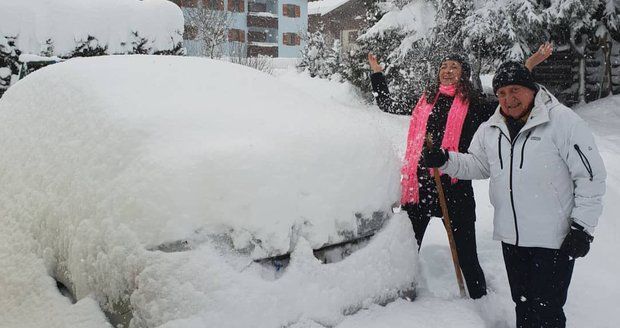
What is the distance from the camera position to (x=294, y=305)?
1.99 metres

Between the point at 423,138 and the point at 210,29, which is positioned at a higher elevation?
the point at 210,29

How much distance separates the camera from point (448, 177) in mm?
2965

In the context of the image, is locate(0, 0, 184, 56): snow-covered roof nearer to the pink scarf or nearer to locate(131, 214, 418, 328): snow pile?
the pink scarf

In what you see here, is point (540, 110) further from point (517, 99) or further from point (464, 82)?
point (464, 82)

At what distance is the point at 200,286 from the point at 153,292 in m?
0.18

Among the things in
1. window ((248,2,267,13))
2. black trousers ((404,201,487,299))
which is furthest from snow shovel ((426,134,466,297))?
window ((248,2,267,13))

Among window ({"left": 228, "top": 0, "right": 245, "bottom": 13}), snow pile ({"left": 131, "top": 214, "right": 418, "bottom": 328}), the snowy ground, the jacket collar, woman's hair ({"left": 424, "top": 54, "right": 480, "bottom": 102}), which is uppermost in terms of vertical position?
window ({"left": 228, "top": 0, "right": 245, "bottom": 13})

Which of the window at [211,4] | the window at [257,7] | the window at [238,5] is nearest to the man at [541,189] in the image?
the window at [211,4]

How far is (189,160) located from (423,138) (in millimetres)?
1593

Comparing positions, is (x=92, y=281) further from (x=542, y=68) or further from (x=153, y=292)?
(x=542, y=68)

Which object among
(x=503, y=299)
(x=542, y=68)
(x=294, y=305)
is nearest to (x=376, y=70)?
(x=503, y=299)

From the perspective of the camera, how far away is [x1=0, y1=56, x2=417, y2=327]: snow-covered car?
5.98ft

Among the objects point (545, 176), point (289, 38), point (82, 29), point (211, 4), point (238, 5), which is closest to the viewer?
point (545, 176)

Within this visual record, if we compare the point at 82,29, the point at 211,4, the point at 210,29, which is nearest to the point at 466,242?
the point at 82,29
